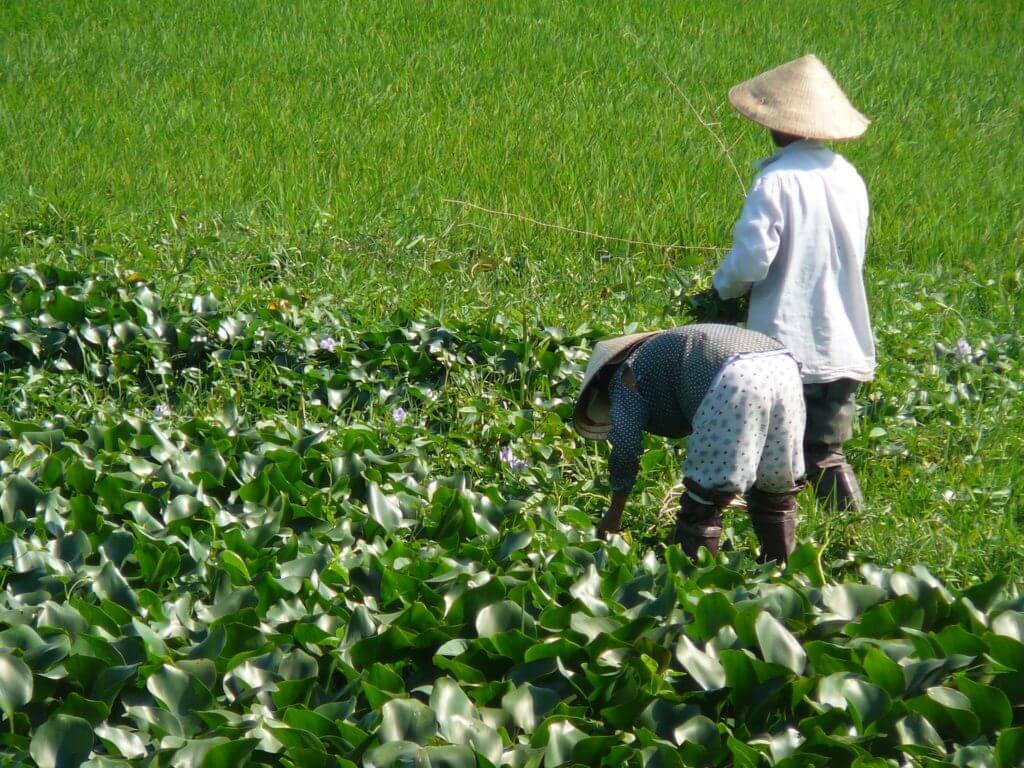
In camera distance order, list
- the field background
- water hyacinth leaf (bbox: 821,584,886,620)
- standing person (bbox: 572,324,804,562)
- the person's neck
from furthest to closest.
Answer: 1. the field background
2. the person's neck
3. standing person (bbox: 572,324,804,562)
4. water hyacinth leaf (bbox: 821,584,886,620)

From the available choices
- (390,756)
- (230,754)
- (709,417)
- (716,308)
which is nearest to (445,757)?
(390,756)

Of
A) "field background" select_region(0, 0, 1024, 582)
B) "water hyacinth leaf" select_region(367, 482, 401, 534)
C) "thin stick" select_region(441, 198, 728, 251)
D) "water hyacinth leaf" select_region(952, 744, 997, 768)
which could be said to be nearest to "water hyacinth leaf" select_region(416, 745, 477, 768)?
"water hyacinth leaf" select_region(952, 744, 997, 768)

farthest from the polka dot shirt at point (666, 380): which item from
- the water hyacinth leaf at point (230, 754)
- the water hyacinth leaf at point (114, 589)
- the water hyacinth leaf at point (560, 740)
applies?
the water hyacinth leaf at point (230, 754)

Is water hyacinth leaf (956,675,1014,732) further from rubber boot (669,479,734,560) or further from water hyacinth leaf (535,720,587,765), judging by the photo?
rubber boot (669,479,734,560)

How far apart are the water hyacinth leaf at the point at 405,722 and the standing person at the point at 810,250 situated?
1.70 m

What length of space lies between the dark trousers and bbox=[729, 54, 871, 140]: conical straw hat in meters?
0.71

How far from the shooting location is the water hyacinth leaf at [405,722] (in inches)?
78.4

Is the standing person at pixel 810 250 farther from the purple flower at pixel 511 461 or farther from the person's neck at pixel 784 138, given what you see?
the purple flower at pixel 511 461

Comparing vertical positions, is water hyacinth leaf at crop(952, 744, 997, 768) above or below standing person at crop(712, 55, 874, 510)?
below

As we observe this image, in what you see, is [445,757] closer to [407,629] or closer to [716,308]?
[407,629]

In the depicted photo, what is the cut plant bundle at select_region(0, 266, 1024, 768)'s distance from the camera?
202cm

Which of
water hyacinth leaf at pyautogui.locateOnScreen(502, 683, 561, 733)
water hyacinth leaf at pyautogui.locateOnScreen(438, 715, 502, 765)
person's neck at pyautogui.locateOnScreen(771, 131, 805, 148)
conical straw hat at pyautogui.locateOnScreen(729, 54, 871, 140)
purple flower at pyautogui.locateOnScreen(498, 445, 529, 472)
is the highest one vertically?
conical straw hat at pyautogui.locateOnScreen(729, 54, 871, 140)

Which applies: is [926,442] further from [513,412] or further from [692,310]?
[513,412]

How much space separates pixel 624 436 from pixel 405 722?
1.17 metres
